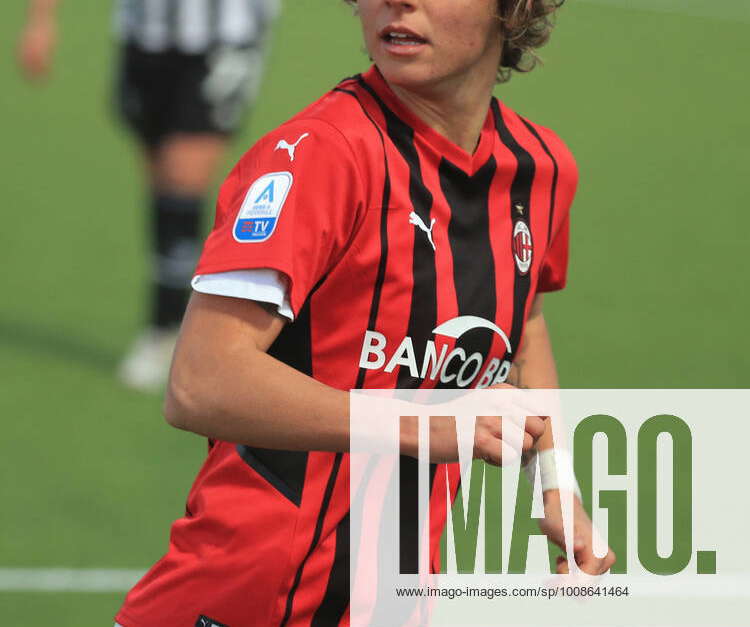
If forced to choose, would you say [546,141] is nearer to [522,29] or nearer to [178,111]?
[522,29]

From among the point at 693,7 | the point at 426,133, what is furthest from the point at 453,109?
the point at 693,7

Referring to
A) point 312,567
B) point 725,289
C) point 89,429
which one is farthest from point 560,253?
point 725,289

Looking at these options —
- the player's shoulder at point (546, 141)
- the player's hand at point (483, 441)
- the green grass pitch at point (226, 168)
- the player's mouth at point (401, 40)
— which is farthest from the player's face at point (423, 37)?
the green grass pitch at point (226, 168)

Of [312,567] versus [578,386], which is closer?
[312,567]

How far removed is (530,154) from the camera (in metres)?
2.90

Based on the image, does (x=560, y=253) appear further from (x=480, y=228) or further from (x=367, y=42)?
(x=367, y=42)

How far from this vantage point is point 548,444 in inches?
116

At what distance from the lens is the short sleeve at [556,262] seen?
308 centimetres

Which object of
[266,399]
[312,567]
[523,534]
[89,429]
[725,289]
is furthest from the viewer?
[725,289]

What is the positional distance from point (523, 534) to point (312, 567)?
3.01m

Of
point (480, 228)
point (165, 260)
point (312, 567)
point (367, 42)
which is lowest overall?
point (312, 567)

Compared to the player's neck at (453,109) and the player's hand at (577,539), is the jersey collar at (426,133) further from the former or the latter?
the player's hand at (577,539)

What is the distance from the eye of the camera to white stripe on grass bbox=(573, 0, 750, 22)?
1568 cm

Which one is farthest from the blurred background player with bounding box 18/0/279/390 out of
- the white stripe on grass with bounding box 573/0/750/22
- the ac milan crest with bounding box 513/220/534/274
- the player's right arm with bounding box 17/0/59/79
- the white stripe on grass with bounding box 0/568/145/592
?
the white stripe on grass with bounding box 573/0/750/22
